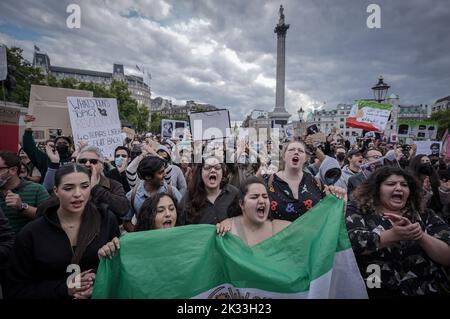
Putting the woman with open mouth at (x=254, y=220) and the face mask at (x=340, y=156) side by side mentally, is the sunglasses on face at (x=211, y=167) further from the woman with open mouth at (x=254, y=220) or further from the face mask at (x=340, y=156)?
the face mask at (x=340, y=156)

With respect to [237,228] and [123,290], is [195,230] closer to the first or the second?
[237,228]

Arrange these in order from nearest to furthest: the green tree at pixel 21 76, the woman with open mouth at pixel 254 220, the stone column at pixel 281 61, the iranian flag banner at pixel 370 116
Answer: the woman with open mouth at pixel 254 220
the iranian flag banner at pixel 370 116
the green tree at pixel 21 76
the stone column at pixel 281 61

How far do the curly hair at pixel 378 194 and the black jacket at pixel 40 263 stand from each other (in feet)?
7.60

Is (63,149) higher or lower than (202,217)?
higher

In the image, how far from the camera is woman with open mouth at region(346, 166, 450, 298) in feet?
6.96

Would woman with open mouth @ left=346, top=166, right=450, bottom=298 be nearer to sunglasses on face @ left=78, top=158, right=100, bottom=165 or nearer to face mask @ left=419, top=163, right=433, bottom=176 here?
face mask @ left=419, top=163, right=433, bottom=176

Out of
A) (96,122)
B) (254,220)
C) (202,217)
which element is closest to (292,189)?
(254,220)

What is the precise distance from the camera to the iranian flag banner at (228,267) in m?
2.10

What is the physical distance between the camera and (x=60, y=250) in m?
2.13

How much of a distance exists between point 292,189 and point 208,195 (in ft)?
3.32

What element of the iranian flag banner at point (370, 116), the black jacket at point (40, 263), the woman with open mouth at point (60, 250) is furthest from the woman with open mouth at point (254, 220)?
the iranian flag banner at point (370, 116)

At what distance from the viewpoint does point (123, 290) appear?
2.14 m

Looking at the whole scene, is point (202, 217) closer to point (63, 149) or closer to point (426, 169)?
point (63, 149)

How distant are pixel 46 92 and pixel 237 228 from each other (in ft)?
17.1
